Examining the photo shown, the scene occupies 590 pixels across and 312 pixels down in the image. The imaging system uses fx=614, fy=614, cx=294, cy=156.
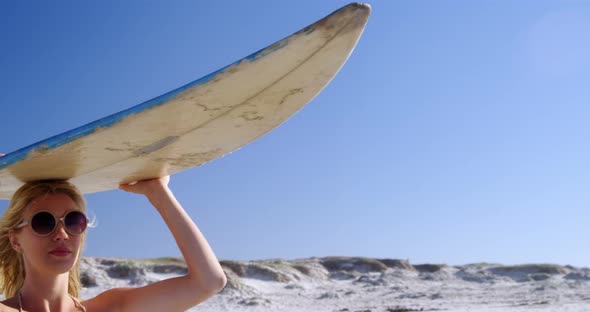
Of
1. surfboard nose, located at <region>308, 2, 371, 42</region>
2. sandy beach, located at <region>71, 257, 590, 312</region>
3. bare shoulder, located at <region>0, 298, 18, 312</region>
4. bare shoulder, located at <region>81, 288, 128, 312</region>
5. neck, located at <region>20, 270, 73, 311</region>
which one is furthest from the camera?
sandy beach, located at <region>71, 257, 590, 312</region>

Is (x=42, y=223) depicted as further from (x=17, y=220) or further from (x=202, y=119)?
(x=202, y=119)

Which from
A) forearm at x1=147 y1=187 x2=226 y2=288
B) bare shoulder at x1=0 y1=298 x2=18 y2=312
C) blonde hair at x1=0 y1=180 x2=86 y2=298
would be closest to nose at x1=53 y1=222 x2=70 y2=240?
blonde hair at x1=0 y1=180 x2=86 y2=298

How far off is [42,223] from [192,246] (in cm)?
58

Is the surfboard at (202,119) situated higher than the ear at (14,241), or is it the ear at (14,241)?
the surfboard at (202,119)

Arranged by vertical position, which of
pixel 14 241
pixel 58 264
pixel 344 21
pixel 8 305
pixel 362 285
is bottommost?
pixel 8 305

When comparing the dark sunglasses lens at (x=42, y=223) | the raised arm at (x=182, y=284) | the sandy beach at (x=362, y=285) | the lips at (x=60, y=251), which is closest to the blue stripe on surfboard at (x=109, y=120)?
the dark sunglasses lens at (x=42, y=223)

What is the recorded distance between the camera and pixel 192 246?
2510 mm

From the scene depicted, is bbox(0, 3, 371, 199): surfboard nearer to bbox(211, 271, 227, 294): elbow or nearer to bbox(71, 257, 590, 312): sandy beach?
bbox(211, 271, 227, 294): elbow

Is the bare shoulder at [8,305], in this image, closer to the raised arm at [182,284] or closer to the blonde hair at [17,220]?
the blonde hair at [17,220]

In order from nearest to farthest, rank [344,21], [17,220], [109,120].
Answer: [344,21] < [109,120] < [17,220]

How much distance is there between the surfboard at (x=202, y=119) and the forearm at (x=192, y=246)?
0.21m

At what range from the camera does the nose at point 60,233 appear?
2.38 m

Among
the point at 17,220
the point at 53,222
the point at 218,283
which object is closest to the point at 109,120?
the point at 53,222

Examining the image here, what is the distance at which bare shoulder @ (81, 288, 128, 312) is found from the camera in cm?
254
